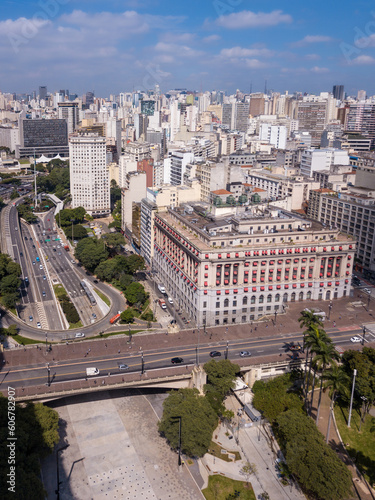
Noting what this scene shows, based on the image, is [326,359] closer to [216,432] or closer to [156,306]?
[216,432]

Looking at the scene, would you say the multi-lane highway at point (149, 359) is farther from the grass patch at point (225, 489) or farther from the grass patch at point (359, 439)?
the grass patch at point (225, 489)

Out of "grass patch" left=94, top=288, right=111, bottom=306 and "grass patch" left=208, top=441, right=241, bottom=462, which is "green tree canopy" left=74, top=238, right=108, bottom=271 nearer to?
"grass patch" left=94, top=288, right=111, bottom=306

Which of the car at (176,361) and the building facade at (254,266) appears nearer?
the car at (176,361)

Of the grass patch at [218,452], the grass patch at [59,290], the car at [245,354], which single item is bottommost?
the grass patch at [218,452]

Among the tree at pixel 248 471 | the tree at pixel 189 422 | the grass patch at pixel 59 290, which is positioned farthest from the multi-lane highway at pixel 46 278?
the tree at pixel 248 471

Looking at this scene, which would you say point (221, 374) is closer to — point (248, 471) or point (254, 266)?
point (248, 471)

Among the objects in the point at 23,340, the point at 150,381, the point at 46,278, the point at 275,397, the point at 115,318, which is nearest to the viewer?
the point at 275,397

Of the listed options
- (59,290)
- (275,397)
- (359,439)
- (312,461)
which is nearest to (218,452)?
(275,397)
